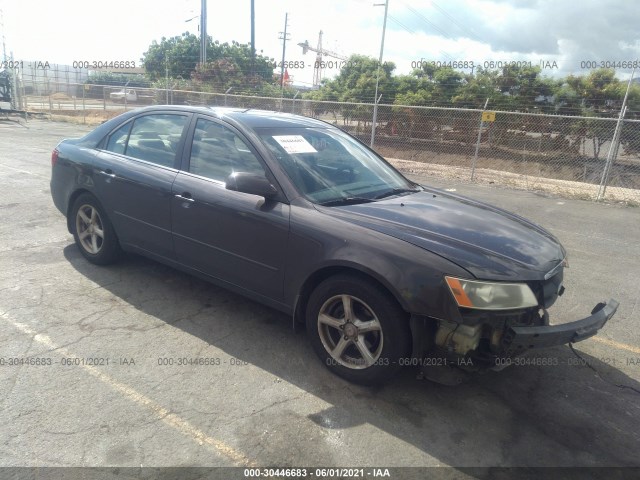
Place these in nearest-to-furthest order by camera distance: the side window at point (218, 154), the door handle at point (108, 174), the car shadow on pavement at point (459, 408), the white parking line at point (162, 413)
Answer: the white parking line at point (162, 413) → the car shadow on pavement at point (459, 408) → the side window at point (218, 154) → the door handle at point (108, 174)

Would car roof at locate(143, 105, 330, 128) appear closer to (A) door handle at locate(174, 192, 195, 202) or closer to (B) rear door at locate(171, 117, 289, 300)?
(B) rear door at locate(171, 117, 289, 300)

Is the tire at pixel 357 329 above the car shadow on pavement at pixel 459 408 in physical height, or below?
above

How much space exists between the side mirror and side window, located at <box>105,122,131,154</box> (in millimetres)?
1769

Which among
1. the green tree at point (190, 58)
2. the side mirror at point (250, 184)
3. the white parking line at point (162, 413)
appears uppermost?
the green tree at point (190, 58)

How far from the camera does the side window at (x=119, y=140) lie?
171 inches

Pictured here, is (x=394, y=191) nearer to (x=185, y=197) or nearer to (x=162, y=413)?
(x=185, y=197)

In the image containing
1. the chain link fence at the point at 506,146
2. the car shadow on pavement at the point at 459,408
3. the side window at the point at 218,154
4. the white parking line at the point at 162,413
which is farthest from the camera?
the chain link fence at the point at 506,146

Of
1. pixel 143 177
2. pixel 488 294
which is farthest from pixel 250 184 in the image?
pixel 488 294

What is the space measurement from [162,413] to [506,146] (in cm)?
1422

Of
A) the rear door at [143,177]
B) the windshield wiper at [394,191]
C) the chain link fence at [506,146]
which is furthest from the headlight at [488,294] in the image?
the chain link fence at [506,146]

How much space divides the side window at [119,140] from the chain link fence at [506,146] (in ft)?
29.7

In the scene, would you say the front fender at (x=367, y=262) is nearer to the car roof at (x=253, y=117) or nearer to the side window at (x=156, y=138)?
the car roof at (x=253, y=117)

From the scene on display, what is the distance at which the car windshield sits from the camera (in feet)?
10.9

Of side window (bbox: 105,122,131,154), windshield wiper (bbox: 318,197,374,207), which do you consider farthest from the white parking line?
side window (bbox: 105,122,131,154)
